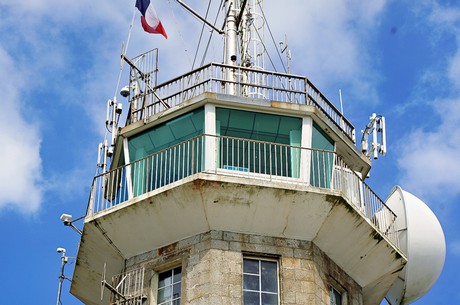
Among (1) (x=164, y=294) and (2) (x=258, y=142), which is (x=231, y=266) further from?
(2) (x=258, y=142)

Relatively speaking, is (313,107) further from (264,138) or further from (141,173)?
(141,173)

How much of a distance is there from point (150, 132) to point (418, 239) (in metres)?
7.74

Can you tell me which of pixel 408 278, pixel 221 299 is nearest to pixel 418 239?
pixel 408 278

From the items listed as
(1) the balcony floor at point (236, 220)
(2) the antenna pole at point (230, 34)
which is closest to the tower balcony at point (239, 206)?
(1) the balcony floor at point (236, 220)

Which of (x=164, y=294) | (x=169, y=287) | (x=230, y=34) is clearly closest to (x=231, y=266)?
(x=169, y=287)

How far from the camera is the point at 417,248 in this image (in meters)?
32.1

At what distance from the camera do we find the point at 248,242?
2980 centimetres

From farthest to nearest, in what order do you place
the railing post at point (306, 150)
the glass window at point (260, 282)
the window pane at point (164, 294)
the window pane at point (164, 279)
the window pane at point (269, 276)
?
the railing post at point (306, 150)
the window pane at point (164, 279)
the window pane at point (164, 294)
the window pane at point (269, 276)
the glass window at point (260, 282)

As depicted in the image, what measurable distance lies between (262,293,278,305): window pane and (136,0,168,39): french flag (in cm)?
891

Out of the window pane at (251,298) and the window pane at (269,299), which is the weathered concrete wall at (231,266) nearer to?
the window pane at (269,299)

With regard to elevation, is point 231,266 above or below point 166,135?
below

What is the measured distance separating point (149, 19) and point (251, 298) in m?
9.36

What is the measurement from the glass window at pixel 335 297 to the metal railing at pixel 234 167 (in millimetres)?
2094

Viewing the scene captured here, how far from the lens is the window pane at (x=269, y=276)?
29328 mm
